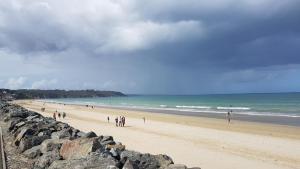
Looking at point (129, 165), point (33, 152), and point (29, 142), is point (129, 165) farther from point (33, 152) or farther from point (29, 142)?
point (29, 142)

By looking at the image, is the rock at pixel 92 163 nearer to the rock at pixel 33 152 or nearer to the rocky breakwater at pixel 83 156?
the rocky breakwater at pixel 83 156

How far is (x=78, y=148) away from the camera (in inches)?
464

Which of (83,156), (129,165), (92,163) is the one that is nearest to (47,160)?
(83,156)

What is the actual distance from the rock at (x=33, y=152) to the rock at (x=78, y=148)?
1989 mm

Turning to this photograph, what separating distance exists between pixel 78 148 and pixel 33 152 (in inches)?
128

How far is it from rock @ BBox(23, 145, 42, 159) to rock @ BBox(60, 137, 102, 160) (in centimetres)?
199

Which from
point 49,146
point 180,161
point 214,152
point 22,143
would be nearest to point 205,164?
point 180,161

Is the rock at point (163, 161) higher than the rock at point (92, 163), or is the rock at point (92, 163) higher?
the rock at point (92, 163)

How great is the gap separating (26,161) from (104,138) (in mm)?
3282

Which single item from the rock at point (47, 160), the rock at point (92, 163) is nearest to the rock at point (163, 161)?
the rock at point (92, 163)

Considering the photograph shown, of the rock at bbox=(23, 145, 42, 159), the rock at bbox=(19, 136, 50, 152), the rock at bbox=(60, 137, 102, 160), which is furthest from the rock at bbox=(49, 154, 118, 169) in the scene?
the rock at bbox=(19, 136, 50, 152)

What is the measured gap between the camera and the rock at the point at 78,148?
11320 millimetres

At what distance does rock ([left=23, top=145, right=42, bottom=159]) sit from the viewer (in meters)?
14.0

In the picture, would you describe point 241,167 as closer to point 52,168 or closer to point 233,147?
point 233,147
